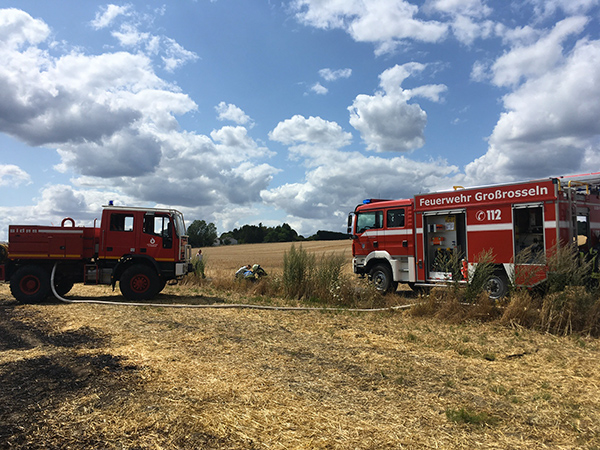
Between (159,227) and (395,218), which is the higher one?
(395,218)

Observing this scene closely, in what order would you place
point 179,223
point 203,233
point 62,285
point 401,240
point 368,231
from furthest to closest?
point 203,233
point 368,231
point 401,240
point 179,223
point 62,285

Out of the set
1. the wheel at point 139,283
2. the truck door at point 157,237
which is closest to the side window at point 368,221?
the truck door at point 157,237

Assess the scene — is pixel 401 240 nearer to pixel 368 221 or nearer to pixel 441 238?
pixel 441 238

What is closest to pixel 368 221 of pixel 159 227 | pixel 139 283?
pixel 159 227

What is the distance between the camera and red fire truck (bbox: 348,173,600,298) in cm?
1035

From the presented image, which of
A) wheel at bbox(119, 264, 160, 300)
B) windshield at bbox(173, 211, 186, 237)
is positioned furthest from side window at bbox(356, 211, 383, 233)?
wheel at bbox(119, 264, 160, 300)

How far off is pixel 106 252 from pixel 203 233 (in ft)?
262

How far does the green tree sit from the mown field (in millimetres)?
79983

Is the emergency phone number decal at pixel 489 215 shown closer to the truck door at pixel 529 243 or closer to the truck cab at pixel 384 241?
the truck door at pixel 529 243

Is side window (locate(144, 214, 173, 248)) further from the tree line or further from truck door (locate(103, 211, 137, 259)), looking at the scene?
the tree line

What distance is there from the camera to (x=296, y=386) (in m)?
4.78

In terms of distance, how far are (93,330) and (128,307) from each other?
3383mm

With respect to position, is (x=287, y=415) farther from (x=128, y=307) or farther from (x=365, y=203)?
(x=365, y=203)

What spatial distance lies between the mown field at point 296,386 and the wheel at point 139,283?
403 centimetres
